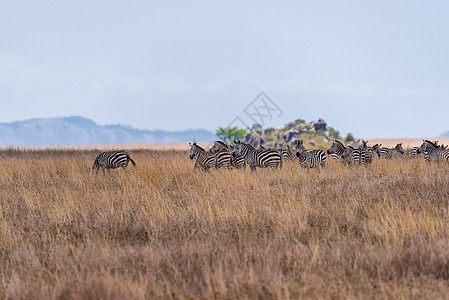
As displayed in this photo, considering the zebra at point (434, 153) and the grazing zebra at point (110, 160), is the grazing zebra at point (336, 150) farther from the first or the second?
the grazing zebra at point (110, 160)

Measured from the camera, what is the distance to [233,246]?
6.29m

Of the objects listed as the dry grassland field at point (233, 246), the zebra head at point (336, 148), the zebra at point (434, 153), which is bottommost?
the dry grassland field at point (233, 246)

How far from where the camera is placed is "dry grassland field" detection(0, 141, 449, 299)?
490cm

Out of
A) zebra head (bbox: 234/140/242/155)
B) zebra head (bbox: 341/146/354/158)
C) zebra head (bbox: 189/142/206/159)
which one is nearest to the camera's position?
zebra head (bbox: 234/140/242/155)

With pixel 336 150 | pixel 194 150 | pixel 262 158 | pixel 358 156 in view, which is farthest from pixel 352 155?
pixel 194 150

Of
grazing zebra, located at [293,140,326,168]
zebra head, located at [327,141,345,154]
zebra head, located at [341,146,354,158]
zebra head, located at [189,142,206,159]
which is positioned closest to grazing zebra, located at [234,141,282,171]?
grazing zebra, located at [293,140,326,168]

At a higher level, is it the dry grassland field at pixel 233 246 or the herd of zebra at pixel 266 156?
the herd of zebra at pixel 266 156

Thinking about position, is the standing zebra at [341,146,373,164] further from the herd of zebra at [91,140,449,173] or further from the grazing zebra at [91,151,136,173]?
the grazing zebra at [91,151,136,173]

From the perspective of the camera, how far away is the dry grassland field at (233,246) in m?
4.90

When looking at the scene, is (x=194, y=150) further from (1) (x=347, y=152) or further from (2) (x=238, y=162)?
(1) (x=347, y=152)

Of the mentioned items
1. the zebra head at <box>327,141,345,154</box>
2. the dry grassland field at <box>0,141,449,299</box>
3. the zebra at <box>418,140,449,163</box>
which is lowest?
the dry grassland field at <box>0,141,449,299</box>

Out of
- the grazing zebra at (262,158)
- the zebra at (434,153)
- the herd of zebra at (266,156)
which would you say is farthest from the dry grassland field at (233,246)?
the zebra at (434,153)

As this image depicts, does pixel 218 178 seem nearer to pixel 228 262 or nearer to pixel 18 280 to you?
pixel 228 262

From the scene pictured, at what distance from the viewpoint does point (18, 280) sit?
5195 millimetres
